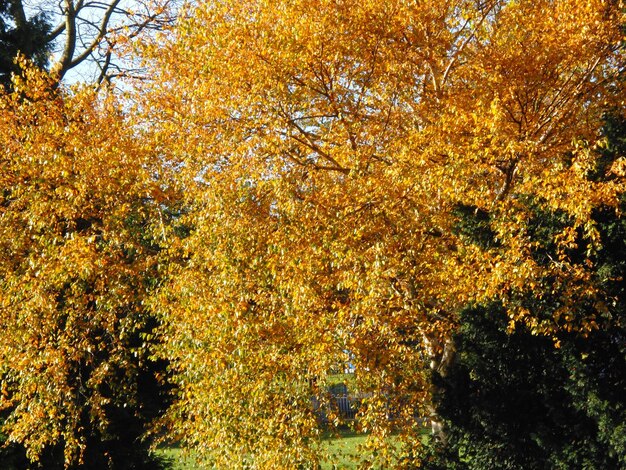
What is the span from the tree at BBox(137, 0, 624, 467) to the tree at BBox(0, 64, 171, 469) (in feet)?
2.94

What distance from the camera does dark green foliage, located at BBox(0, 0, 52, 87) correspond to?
1584cm

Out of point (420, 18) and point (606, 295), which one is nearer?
point (606, 295)

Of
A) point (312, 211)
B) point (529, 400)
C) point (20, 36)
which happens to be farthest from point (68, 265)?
point (20, 36)

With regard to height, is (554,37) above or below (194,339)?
above

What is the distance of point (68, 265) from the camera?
28.0ft

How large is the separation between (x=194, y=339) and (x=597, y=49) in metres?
5.97

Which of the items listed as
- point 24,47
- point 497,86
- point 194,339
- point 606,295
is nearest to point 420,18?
point 497,86

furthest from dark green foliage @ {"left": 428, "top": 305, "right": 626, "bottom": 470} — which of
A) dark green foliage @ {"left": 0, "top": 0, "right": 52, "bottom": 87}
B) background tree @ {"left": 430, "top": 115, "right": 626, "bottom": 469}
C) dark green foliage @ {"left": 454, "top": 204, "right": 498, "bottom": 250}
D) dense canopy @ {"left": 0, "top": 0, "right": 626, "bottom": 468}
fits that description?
dark green foliage @ {"left": 0, "top": 0, "right": 52, "bottom": 87}

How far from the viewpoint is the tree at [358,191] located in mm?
7215

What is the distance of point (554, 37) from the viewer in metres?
8.78

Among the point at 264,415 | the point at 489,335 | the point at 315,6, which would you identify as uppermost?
the point at 315,6

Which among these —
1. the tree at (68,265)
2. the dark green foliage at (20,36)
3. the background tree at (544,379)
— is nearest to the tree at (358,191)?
the background tree at (544,379)

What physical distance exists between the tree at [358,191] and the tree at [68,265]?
2.94 ft

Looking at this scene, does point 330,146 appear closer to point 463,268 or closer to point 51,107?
point 463,268
